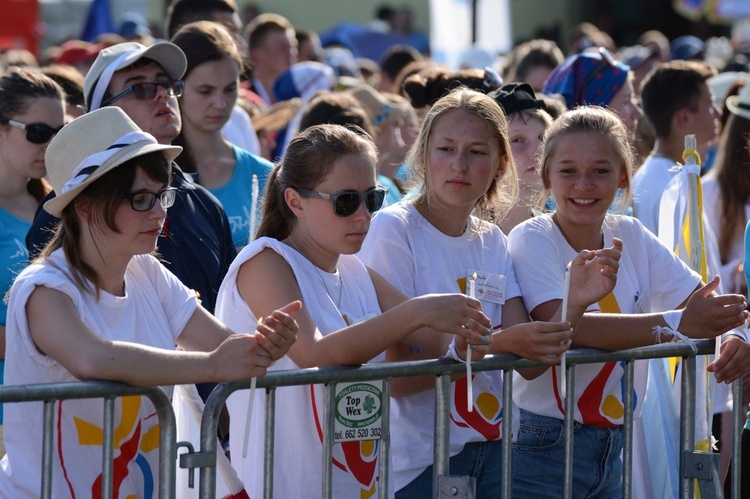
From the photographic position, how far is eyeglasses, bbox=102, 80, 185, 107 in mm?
4188

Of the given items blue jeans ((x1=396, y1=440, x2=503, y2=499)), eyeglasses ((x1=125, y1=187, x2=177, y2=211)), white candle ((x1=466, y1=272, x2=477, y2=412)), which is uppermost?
eyeglasses ((x1=125, y1=187, x2=177, y2=211))

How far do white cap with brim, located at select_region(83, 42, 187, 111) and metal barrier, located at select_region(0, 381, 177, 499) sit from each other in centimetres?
161

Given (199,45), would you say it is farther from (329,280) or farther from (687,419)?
(687,419)

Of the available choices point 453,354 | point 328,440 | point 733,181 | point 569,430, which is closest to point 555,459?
point 569,430

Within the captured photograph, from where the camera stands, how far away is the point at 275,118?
7.29 m

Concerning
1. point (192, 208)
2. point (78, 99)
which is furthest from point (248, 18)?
point (192, 208)

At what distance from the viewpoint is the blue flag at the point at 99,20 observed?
14008 mm

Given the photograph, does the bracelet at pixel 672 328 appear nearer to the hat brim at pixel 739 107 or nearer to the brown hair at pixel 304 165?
the brown hair at pixel 304 165

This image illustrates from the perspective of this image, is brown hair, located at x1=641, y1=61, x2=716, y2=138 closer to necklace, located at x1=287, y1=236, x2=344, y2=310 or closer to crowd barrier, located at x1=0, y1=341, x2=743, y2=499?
crowd barrier, located at x1=0, y1=341, x2=743, y2=499

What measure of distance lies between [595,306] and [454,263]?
0.54m

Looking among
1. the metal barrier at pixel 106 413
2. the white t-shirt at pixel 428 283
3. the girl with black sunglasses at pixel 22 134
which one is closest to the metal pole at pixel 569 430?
the white t-shirt at pixel 428 283

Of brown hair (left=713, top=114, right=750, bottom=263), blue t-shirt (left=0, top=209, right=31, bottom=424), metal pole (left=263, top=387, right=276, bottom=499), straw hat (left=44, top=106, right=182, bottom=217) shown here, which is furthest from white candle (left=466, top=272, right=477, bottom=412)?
brown hair (left=713, top=114, right=750, bottom=263)

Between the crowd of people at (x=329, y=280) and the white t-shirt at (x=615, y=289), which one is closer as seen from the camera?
the crowd of people at (x=329, y=280)

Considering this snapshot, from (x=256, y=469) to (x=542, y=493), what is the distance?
1.10m
